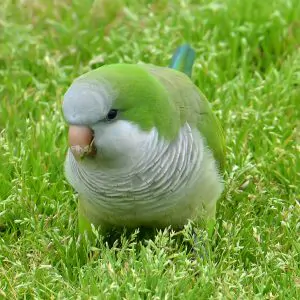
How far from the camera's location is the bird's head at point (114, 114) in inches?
109

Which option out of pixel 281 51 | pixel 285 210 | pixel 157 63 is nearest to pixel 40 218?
pixel 285 210

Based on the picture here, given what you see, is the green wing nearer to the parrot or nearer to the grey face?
the parrot

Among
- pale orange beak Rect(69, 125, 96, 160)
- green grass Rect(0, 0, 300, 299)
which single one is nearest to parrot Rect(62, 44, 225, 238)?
pale orange beak Rect(69, 125, 96, 160)

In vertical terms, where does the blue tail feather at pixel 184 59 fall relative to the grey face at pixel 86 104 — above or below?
below

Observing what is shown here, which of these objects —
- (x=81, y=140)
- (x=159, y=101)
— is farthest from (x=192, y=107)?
(x=81, y=140)

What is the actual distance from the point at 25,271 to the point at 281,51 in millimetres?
2205

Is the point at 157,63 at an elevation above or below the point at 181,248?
above

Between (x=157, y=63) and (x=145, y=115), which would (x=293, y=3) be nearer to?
(x=157, y=63)

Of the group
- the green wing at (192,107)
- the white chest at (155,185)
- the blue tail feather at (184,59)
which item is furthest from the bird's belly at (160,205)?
the blue tail feather at (184,59)

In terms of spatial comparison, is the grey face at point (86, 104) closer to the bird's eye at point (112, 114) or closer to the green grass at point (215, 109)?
the bird's eye at point (112, 114)

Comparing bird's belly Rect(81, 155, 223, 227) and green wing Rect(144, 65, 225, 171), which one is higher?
green wing Rect(144, 65, 225, 171)

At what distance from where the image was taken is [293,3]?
191 inches

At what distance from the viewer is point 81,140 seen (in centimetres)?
280

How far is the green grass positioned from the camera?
3.00 metres
